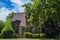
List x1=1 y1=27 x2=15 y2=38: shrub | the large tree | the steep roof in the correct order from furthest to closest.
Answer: the steep roof < x1=1 y1=27 x2=15 y2=38: shrub < the large tree

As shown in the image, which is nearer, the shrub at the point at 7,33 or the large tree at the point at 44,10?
the large tree at the point at 44,10

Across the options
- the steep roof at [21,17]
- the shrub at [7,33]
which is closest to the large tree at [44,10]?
the shrub at [7,33]

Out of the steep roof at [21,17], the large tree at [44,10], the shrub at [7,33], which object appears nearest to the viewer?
the large tree at [44,10]

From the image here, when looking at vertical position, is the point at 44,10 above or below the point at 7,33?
above

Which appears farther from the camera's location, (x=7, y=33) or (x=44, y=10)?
(x=7, y=33)

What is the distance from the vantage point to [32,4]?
31.6m

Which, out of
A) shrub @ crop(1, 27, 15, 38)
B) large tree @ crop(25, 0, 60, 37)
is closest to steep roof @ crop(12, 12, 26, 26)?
shrub @ crop(1, 27, 15, 38)

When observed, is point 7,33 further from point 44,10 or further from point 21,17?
point 21,17

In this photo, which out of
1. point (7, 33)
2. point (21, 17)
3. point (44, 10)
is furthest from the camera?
point (21, 17)

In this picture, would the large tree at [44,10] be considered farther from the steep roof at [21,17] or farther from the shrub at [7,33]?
the steep roof at [21,17]

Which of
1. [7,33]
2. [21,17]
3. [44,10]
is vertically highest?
[21,17]

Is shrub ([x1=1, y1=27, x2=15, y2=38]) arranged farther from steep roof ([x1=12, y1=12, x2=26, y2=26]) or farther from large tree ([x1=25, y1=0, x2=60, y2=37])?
steep roof ([x1=12, y1=12, x2=26, y2=26])

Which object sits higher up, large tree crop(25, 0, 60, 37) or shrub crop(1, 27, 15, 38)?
large tree crop(25, 0, 60, 37)

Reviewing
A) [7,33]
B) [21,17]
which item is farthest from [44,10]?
[21,17]
